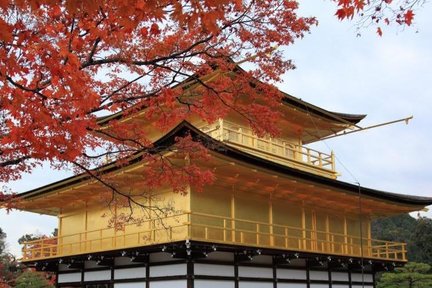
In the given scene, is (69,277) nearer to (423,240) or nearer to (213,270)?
(213,270)

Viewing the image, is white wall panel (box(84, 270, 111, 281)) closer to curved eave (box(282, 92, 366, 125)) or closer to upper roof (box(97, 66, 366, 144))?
upper roof (box(97, 66, 366, 144))

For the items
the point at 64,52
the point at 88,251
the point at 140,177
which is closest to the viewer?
the point at 64,52

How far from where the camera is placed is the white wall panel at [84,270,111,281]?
68.6ft

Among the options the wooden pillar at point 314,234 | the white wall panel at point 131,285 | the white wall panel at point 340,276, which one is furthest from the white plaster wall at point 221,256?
the white wall panel at point 340,276

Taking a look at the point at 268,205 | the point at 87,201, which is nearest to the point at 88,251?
the point at 87,201

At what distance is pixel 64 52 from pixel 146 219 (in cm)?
1265

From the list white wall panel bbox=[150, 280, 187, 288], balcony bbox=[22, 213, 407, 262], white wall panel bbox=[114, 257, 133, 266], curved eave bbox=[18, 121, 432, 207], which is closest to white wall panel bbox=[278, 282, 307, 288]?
balcony bbox=[22, 213, 407, 262]

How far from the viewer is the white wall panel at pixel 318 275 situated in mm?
22328

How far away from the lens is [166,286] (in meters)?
17.9

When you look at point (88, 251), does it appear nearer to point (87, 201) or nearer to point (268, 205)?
point (87, 201)

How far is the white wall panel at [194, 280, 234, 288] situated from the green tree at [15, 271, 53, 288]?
19625 millimetres

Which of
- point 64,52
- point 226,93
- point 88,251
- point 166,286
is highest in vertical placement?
point 226,93

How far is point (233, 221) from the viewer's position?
18.7 meters

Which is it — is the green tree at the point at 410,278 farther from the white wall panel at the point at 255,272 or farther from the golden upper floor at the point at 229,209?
the white wall panel at the point at 255,272
